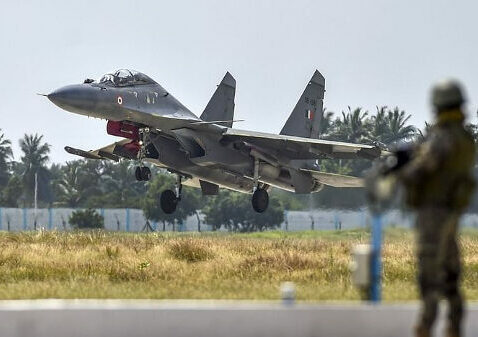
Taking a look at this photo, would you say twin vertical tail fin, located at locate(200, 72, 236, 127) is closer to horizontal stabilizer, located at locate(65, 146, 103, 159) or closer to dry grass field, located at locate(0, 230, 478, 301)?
horizontal stabilizer, located at locate(65, 146, 103, 159)

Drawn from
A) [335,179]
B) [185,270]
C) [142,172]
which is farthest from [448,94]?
[335,179]

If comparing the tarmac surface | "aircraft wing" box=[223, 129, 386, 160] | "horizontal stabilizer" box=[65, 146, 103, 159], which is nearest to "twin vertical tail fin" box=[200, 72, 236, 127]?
"aircraft wing" box=[223, 129, 386, 160]

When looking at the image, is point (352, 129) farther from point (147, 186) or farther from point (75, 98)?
point (75, 98)

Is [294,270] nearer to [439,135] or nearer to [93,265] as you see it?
[93,265]

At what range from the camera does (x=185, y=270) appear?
1747cm

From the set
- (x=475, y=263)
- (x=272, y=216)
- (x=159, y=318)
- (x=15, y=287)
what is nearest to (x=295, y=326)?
(x=159, y=318)

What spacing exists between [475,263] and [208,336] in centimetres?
1288

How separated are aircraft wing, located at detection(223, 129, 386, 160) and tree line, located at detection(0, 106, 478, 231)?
111 feet

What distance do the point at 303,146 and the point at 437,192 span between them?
2527 centimetres

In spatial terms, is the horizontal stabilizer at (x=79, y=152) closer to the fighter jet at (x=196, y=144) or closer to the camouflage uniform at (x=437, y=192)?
the fighter jet at (x=196, y=144)

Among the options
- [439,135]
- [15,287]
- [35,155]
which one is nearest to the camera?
[439,135]

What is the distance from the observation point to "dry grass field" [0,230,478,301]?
39.3ft

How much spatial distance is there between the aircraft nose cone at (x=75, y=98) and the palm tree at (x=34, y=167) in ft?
204

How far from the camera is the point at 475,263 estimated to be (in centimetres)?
1922
